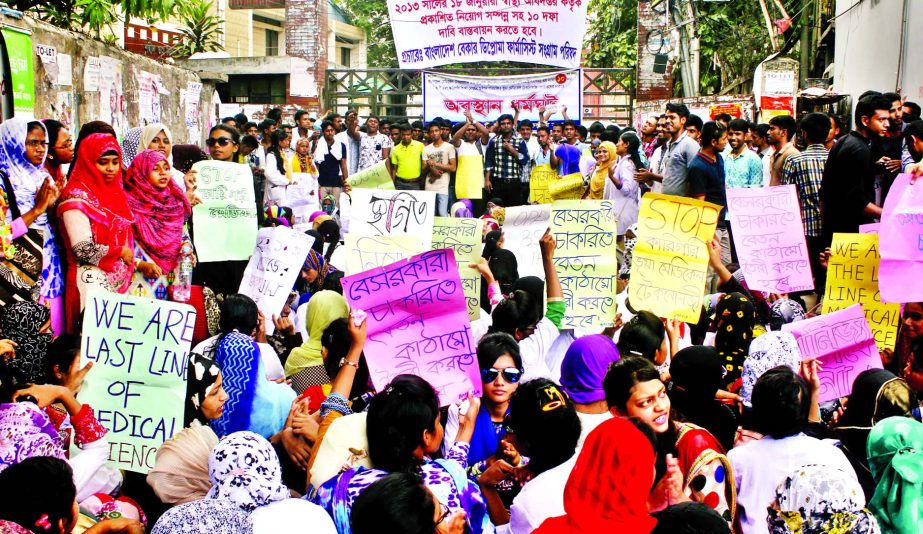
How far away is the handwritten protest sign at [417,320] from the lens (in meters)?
4.66

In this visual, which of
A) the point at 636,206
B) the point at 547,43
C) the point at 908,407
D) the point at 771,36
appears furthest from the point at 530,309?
the point at 771,36

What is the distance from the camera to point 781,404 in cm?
362

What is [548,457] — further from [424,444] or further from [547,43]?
[547,43]

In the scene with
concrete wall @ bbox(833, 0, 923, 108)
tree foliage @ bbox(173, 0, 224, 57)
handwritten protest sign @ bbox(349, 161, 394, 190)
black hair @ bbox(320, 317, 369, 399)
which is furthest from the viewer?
tree foliage @ bbox(173, 0, 224, 57)

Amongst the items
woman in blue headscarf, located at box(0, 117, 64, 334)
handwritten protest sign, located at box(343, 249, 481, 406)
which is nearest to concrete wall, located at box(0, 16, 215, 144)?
woman in blue headscarf, located at box(0, 117, 64, 334)

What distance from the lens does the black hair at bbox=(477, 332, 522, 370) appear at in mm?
4342

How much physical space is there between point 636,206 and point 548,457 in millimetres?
7572

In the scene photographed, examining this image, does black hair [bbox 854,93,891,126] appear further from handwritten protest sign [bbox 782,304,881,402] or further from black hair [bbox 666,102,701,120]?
handwritten protest sign [bbox 782,304,881,402]

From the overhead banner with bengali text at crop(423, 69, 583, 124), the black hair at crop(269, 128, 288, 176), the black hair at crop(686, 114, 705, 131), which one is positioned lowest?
the black hair at crop(269, 128, 288, 176)

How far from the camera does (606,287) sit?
5.92 metres

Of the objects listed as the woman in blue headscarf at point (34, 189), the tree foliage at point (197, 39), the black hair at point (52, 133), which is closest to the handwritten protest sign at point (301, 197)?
the black hair at point (52, 133)

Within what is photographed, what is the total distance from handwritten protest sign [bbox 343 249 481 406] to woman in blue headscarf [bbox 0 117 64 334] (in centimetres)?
233

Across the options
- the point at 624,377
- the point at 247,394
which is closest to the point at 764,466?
the point at 624,377

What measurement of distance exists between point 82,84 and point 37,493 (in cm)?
872
